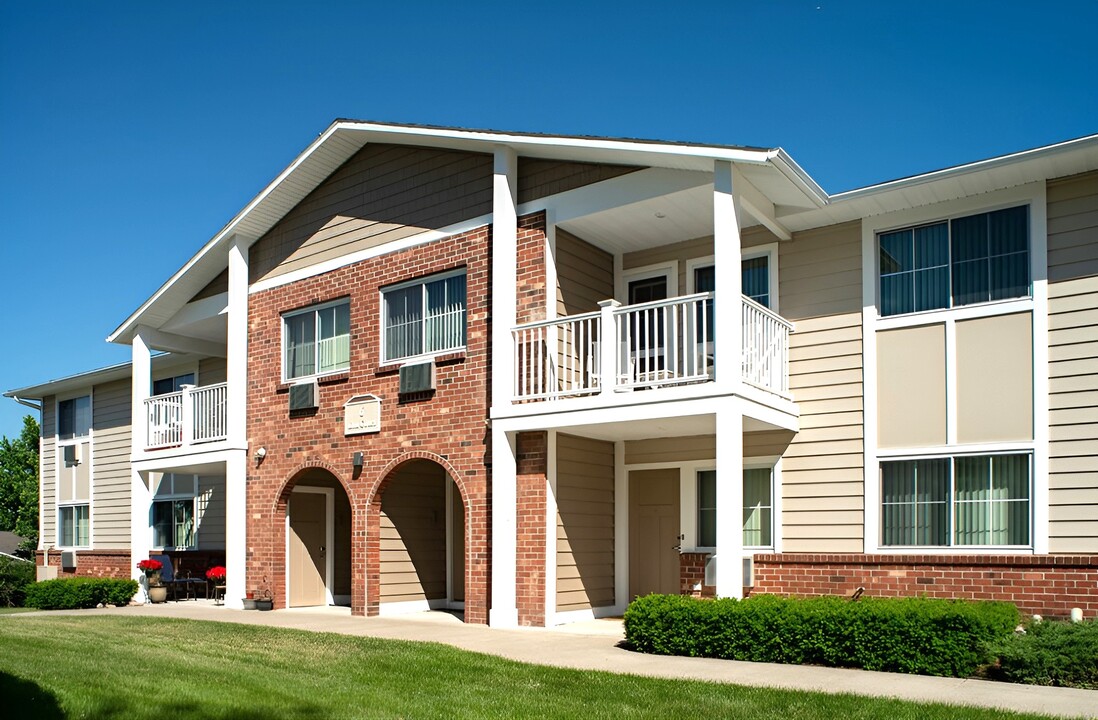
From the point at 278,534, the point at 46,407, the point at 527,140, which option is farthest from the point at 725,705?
the point at 46,407

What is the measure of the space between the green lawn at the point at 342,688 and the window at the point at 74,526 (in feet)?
50.1

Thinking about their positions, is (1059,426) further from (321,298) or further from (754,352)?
(321,298)

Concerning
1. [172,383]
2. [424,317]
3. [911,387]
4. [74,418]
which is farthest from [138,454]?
[911,387]

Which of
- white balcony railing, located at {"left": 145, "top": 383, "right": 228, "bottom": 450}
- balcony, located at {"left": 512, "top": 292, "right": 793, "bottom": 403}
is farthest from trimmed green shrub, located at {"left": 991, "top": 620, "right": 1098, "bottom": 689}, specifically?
white balcony railing, located at {"left": 145, "top": 383, "right": 228, "bottom": 450}

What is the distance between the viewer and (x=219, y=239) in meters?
19.8

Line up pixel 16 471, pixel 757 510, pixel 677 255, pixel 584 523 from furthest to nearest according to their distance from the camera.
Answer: pixel 16 471, pixel 677 255, pixel 584 523, pixel 757 510

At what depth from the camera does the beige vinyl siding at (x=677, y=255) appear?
15.7 meters

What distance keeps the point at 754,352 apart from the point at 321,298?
26.9 feet

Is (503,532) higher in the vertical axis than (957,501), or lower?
lower

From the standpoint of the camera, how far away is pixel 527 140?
590 inches

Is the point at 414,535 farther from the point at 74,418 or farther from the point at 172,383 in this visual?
the point at 74,418

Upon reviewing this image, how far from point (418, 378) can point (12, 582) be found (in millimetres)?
13488

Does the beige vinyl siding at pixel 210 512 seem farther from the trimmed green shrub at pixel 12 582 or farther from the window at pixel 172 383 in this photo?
the trimmed green shrub at pixel 12 582

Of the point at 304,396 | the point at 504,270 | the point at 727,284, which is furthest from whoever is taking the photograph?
the point at 304,396
